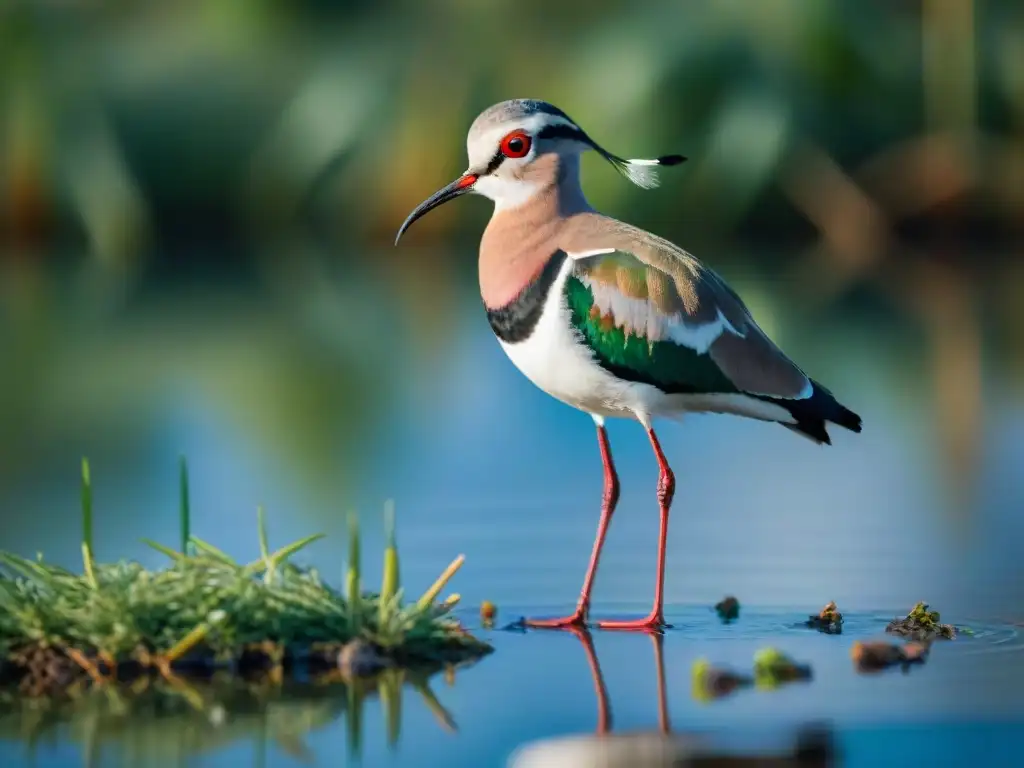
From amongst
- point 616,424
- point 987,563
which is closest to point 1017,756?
point 987,563

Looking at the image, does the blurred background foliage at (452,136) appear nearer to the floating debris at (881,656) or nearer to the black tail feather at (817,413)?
the black tail feather at (817,413)

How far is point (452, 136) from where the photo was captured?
18172mm

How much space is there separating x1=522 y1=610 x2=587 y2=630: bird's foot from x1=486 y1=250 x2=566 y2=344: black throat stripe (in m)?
0.84

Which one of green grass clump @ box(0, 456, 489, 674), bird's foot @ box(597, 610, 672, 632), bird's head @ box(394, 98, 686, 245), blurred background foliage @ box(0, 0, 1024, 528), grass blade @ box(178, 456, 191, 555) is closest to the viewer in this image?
green grass clump @ box(0, 456, 489, 674)

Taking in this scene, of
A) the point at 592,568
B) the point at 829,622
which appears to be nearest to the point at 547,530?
the point at 592,568

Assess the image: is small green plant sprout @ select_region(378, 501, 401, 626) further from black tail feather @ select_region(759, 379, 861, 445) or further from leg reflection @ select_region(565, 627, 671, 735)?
black tail feather @ select_region(759, 379, 861, 445)

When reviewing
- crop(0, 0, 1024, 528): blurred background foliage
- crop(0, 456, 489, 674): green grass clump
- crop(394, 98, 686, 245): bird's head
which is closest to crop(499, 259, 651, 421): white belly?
crop(394, 98, 686, 245): bird's head

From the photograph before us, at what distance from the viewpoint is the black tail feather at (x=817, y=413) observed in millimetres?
6371

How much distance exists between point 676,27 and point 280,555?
42.8 ft

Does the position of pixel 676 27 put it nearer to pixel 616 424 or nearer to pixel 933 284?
pixel 933 284

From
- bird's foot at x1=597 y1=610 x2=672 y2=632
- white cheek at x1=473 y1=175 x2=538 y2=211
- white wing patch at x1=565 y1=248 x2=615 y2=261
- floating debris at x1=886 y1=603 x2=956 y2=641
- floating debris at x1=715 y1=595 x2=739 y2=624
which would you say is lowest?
floating debris at x1=886 y1=603 x2=956 y2=641

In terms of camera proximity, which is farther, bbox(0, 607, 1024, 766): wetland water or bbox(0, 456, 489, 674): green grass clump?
bbox(0, 456, 489, 674): green grass clump

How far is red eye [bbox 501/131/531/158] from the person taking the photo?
21.8ft

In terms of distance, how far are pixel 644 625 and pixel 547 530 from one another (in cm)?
135
